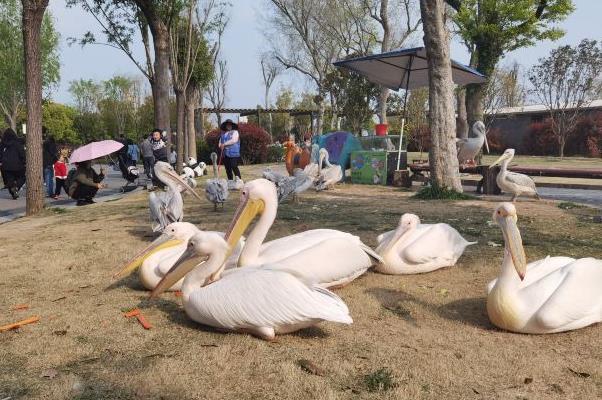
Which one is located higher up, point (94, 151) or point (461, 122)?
point (461, 122)

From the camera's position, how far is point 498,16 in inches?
851

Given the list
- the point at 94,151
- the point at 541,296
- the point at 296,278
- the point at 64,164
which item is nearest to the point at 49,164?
the point at 64,164

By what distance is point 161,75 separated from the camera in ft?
47.8

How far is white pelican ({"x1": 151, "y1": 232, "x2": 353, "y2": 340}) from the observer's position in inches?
124

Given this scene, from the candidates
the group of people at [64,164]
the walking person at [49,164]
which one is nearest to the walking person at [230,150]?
the group of people at [64,164]

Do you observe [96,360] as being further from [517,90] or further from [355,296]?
[517,90]

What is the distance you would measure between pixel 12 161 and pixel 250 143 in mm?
13689

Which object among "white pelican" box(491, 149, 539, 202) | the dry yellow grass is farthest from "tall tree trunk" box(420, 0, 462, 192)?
the dry yellow grass

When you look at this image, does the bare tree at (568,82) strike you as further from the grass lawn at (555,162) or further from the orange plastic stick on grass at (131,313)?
the orange plastic stick on grass at (131,313)

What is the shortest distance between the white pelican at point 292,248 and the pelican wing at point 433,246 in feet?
1.84

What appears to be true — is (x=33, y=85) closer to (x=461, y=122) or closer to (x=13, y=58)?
(x=461, y=122)

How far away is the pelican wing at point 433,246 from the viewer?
466 centimetres

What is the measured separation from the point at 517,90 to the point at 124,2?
1301 inches

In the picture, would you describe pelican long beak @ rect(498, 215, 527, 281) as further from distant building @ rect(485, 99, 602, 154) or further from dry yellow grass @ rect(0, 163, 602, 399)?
distant building @ rect(485, 99, 602, 154)
